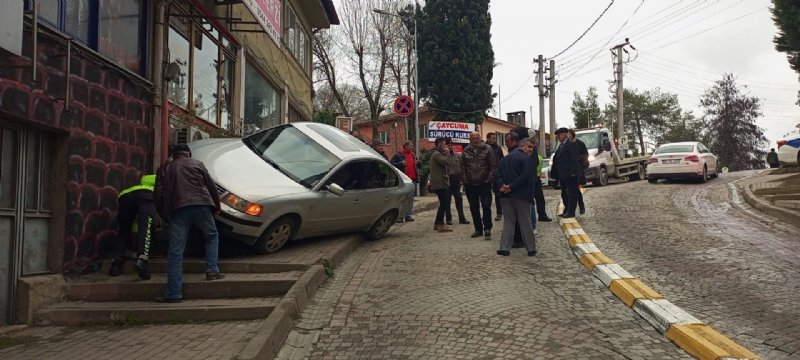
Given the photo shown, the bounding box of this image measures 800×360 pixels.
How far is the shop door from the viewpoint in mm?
5355

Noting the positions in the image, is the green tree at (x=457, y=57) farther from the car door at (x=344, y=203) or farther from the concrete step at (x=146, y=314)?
the concrete step at (x=146, y=314)

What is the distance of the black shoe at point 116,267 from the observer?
6.45 m

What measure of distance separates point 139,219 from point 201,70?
4.82m

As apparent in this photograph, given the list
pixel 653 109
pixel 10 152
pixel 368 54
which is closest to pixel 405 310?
pixel 10 152

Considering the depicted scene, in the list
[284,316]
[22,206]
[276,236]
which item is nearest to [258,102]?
[276,236]

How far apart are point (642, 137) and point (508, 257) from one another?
72153 mm

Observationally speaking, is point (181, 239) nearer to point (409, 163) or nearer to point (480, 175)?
point (480, 175)

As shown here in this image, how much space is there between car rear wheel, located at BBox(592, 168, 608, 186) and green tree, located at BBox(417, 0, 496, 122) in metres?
11.9

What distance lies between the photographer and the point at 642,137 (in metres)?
72.9

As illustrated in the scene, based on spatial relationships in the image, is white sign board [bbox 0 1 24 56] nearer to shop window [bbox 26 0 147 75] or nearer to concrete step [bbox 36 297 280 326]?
shop window [bbox 26 0 147 75]

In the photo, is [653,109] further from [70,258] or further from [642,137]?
[70,258]

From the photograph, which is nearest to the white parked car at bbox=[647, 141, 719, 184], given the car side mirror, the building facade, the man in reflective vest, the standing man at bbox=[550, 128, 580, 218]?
the standing man at bbox=[550, 128, 580, 218]

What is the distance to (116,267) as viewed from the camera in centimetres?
646

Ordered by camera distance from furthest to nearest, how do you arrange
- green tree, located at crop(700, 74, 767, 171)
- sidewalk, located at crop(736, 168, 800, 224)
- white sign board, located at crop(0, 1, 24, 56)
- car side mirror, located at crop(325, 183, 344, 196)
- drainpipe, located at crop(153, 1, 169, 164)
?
1. green tree, located at crop(700, 74, 767, 171)
2. sidewalk, located at crop(736, 168, 800, 224)
3. car side mirror, located at crop(325, 183, 344, 196)
4. drainpipe, located at crop(153, 1, 169, 164)
5. white sign board, located at crop(0, 1, 24, 56)
